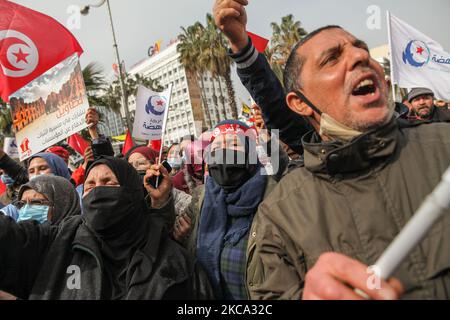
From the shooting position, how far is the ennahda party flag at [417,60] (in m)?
4.75

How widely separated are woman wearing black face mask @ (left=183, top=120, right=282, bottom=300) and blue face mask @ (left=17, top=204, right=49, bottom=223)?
1021 mm

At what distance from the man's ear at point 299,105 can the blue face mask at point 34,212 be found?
184 cm

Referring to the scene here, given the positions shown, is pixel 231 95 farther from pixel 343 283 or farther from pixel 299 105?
pixel 343 283

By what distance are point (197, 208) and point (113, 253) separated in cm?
71

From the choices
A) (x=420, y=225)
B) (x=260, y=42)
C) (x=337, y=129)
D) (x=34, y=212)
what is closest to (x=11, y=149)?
(x=34, y=212)

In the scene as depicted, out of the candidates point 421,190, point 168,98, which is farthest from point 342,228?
point 168,98

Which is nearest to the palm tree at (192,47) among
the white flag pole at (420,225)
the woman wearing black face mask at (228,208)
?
the woman wearing black face mask at (228,208)

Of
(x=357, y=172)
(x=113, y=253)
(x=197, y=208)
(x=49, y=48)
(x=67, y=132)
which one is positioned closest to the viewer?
(x=357, y=172)

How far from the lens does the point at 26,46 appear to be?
4215 mm

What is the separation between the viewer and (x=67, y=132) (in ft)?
13.2

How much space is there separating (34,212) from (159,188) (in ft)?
2.81

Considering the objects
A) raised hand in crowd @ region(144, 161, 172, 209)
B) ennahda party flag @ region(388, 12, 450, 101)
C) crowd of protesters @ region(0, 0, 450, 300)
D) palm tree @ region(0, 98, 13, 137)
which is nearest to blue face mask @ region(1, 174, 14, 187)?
crowd of protesters @ region(0, 0, 450, 300)

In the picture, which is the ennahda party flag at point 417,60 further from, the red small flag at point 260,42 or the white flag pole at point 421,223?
the white flag pole at point 421,223

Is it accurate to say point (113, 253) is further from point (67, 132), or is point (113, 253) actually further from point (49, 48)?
point (49, 48)
